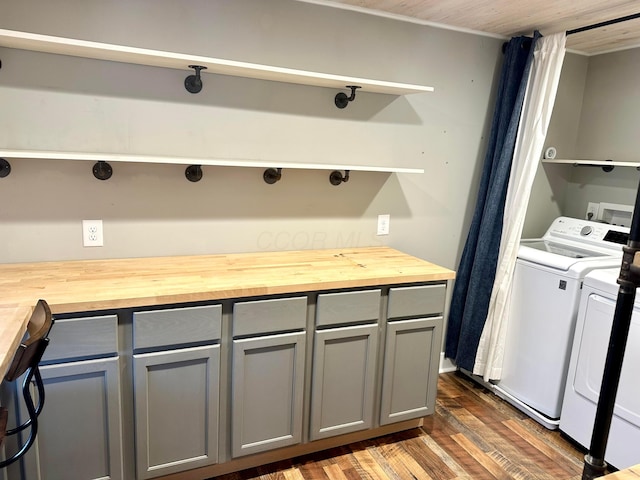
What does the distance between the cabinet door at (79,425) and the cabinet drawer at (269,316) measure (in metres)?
0.48

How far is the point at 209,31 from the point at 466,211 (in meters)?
1.85

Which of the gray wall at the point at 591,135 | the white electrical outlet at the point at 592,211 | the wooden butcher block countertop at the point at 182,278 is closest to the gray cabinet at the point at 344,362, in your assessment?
the wooden butcher block countertop at the point at 182,278

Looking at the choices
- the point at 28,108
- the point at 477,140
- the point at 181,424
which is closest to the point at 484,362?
the point at 477,140

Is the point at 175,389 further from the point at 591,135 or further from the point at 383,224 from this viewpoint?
the point at 591,135

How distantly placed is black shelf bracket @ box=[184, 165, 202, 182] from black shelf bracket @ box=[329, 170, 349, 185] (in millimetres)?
721

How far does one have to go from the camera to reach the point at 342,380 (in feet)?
7.15

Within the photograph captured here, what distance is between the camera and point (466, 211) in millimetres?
2979

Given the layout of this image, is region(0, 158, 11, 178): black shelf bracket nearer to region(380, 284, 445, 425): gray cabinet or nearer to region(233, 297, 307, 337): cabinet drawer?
region(233, 297, 307, 337): cabinet drawer

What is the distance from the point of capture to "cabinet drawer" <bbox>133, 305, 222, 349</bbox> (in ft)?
5.65

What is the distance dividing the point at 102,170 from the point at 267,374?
3.81ft

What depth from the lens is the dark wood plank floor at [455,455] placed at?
2156mm

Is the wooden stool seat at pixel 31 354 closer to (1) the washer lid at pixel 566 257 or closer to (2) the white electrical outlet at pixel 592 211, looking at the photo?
(1) the washer lid at pixel 566 257

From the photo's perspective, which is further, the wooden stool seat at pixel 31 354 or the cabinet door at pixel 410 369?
the cabinet door at pixel 410 369

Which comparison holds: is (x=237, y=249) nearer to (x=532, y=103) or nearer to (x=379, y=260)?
(x=379, y=260)
